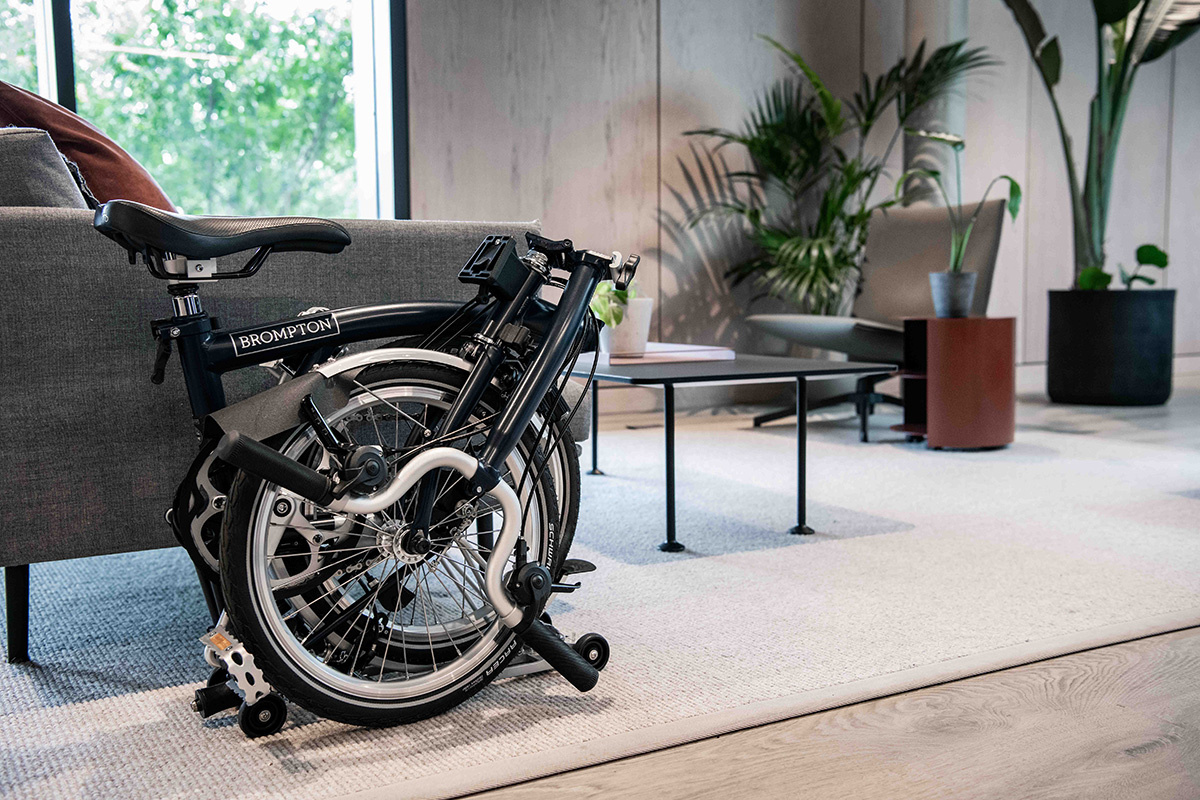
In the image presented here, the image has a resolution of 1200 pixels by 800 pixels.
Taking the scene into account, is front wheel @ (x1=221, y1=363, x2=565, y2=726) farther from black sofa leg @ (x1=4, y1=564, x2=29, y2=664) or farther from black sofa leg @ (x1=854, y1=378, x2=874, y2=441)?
black sofa leg @ (x1=854, y1=378, x2=874, y2=441)

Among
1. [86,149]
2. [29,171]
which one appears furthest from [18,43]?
[29,171]

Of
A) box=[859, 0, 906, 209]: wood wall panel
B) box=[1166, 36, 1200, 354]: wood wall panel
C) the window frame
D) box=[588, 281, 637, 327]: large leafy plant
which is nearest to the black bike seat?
box=[588, 281, 637, 327]: large leafy plant

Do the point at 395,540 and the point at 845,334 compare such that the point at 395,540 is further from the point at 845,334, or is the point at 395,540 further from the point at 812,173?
the point at 812,173

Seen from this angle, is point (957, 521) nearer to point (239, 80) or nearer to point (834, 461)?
point (834, 461)

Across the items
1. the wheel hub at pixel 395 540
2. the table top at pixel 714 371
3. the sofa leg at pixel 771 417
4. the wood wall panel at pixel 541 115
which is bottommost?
the sofa leg at pixel 771 417

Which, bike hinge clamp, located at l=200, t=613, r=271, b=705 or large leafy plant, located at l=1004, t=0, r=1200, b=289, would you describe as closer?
bike hinge clamp, located at l=200, t=613, r=271, b=705

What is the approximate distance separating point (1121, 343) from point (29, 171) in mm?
4837

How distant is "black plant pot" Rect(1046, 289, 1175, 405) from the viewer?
5004 millimetres

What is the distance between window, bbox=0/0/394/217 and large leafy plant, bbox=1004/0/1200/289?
122 inches

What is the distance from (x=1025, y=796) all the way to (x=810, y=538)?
4.27ft

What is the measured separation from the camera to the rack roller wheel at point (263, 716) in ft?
4.26

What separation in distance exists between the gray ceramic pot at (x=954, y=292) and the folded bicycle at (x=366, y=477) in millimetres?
2495

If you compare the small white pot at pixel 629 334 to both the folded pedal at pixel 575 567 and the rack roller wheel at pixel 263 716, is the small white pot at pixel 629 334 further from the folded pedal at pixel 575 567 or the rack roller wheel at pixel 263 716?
the rack roller wheel at pixel 263 716

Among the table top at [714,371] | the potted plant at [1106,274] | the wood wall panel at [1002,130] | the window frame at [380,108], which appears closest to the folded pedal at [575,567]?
the table top at [714,371]
